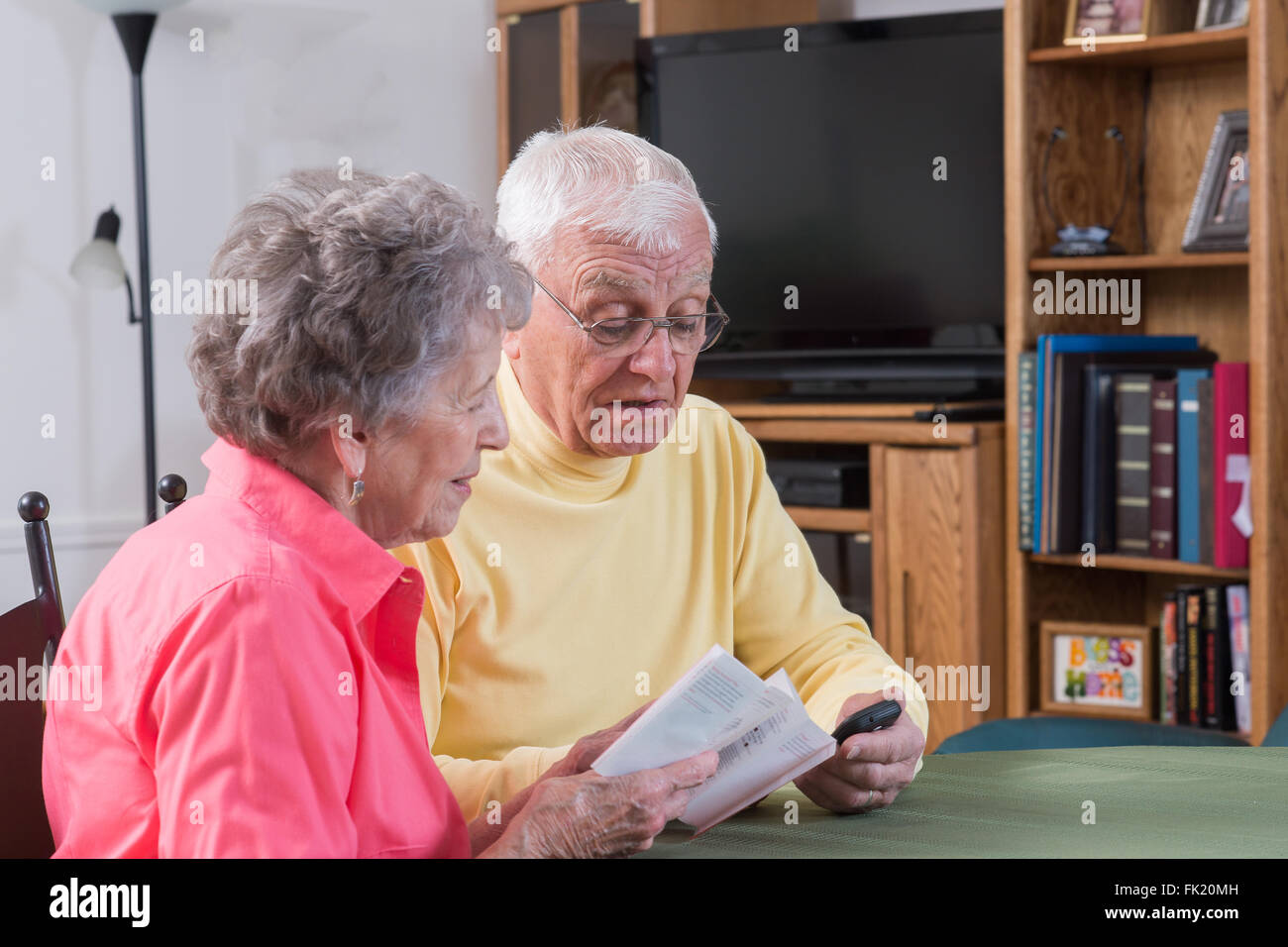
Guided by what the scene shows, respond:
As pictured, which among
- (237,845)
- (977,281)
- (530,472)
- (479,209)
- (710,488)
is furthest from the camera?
(977,281)

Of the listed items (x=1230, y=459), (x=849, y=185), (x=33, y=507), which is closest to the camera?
(x=33, y=507)

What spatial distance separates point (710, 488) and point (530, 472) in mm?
202

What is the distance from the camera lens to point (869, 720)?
3.59ft

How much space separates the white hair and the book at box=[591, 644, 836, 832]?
51cm

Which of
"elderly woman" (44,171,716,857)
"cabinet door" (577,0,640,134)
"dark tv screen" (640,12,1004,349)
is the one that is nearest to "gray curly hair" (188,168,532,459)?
"elderly woman" (44,171,716,857)

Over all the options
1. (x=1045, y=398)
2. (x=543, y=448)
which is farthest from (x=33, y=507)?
(x=1045, y=398)

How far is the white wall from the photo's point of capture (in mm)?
2789

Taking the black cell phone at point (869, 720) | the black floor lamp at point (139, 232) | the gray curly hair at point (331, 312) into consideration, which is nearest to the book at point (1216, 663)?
the black cell phone at point (869, 720)

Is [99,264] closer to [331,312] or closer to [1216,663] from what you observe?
[331,312]

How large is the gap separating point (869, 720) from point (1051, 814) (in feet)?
0.49
